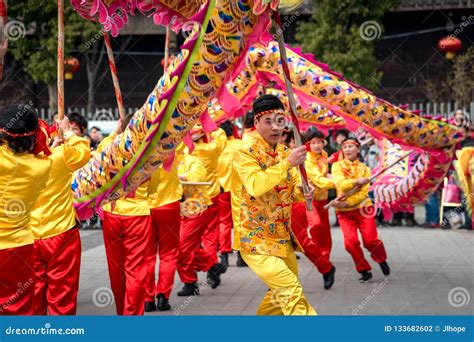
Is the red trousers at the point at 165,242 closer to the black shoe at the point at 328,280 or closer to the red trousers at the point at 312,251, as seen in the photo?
the red trousers at the point at 312,251

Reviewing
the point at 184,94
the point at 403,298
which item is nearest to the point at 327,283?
the point at 403,298

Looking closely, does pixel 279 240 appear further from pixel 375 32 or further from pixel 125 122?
pixel 375 32

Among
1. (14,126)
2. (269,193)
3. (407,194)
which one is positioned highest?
(14,126)

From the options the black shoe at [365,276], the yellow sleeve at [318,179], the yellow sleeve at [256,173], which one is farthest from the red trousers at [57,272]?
the black shoe at [365,276]

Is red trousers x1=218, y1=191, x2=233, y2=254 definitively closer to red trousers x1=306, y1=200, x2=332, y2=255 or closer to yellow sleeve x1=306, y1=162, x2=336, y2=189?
red trousers x1=306, y1=200, x2=332, y2=255

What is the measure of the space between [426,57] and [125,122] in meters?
15.8

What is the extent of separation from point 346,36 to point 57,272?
12516 millimetres

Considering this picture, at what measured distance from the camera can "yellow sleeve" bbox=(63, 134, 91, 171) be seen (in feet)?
17.0

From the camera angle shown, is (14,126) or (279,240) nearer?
(14,126)

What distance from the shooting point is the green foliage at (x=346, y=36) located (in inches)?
652

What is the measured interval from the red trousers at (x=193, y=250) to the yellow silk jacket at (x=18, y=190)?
3194 millimetres

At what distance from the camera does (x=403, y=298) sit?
7586 mm
